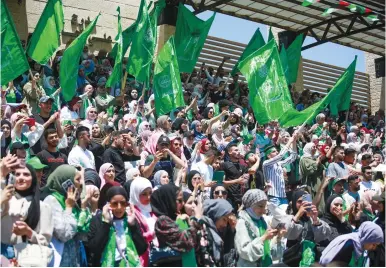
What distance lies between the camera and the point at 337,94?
42.5 ft

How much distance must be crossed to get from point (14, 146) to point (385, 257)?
3.75 metres

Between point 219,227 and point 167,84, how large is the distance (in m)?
5.35

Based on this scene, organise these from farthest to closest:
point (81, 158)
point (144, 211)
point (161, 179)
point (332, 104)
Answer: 1. point (332, 104)
2. point (81, 158)
3. point (161, 179)
4. point (144, 211)

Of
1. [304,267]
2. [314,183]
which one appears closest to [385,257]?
[304,267]

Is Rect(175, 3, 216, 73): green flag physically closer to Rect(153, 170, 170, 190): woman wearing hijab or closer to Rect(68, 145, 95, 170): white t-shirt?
Rect(68, 145, 95, 170): white t-shirt

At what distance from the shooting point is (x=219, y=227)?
Answer: 6645 mm

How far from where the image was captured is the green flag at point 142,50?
12852mm

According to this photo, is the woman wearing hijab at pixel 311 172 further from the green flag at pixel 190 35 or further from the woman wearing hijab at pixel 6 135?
the green flag at pixel 190 35

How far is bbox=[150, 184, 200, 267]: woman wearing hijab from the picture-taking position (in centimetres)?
585

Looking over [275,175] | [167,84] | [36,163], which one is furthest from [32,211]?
[167,84]

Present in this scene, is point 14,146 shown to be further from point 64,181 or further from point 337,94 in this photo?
point 337,94

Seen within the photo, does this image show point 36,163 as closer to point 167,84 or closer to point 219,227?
point 219,227

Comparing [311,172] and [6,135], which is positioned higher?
[6,135]

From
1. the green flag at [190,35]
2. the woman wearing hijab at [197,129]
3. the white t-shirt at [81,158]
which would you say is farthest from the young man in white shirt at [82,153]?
the green flag at [190,35]
